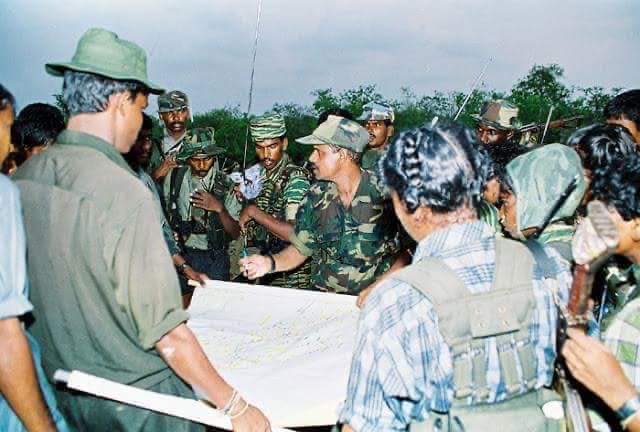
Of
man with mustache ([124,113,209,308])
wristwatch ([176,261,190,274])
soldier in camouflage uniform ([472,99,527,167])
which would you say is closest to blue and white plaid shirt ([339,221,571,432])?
man with mustache ([124,113,209,308])

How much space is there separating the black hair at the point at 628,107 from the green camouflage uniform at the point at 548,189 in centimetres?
196

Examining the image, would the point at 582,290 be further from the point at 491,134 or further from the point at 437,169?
the point at 491,134

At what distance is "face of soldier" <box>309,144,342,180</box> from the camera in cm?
434

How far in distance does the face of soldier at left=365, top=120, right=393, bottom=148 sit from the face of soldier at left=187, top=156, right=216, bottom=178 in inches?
76.1

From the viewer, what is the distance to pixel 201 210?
5.91m

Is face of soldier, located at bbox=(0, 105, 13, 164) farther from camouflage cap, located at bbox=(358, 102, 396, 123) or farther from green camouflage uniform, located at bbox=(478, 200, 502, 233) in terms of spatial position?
camouflage cap, located at bbox=(358, 102, 396, 123)

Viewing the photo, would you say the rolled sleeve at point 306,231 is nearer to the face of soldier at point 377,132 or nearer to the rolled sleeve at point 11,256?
the rolled sleeve at point 11,256

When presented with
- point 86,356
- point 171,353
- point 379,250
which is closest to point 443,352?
point 171,353

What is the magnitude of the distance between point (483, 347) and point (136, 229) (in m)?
1.11

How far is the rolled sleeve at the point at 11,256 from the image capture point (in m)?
1.89

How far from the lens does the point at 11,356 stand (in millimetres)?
1895

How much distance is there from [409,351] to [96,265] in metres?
1.03

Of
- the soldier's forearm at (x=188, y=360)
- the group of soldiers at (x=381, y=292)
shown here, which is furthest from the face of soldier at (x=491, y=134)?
the soldier's forearm at (x=188, y=360)

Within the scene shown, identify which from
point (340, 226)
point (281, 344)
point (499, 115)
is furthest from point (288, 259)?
point (499, 115)
